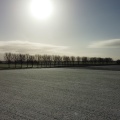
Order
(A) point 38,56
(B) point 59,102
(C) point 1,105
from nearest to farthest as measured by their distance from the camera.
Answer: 1. (C) point 1,105
2. (B) point 59,102
3. (A) point 38,56

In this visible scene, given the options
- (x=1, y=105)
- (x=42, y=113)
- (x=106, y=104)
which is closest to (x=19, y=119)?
(x=42, y=113)

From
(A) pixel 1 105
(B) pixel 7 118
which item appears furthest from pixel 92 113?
(A) pixel 1 105

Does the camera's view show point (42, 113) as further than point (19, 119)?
Yes

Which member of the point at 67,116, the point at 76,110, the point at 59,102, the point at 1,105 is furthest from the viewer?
the point at 59,102

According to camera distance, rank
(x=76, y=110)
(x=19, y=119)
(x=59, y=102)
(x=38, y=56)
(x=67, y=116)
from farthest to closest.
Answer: (x=38, y=56) → (x=59, y=102) → (x=76, y=110) → (x=67, y=116) → (x=19, y=119)

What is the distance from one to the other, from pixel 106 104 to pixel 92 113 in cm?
153

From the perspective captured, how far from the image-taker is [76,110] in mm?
6395

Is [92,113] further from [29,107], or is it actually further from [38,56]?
[38,56]

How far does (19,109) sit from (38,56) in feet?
416

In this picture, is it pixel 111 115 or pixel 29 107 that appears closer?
pixel 111 115

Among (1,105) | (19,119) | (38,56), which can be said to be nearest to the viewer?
(19,119)

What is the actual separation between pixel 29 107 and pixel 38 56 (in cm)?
12646

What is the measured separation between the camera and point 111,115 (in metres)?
5.82

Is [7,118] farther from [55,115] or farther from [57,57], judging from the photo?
[57,57]
